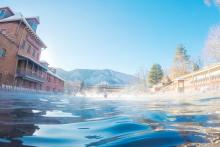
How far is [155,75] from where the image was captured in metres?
50.2

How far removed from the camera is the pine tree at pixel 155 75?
164 ft

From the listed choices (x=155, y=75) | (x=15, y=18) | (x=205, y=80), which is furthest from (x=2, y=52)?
(x=155, y=75)

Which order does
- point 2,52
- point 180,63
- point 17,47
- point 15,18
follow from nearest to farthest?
point 2,52 → point 17,47 → point 15,18 → point 180,63

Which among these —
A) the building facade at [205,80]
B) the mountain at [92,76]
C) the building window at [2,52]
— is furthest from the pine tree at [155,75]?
the mountain at [92,76]

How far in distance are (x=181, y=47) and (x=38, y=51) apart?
37252mm

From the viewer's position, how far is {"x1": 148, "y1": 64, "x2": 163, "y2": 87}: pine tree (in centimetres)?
5012

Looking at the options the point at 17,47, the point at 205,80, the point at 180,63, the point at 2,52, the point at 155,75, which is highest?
the point at 180,63

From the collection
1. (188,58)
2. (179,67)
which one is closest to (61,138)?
(179,67)

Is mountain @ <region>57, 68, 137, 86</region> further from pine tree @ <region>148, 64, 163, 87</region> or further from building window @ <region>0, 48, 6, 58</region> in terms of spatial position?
building window @ <region>0, 48, 6, 58</region>

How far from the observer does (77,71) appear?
571 ft

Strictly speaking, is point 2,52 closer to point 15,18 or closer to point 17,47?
point 17,47

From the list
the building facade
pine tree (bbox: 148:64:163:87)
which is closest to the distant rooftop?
the building facade

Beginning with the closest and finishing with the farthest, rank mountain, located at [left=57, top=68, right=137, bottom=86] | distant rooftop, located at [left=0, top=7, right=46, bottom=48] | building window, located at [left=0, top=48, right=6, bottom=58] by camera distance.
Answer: building window, located at [left=0, top=48, right=6, bottom=58], distant rooftop, located at [left=0, top=7, right=46, bottom=48], mountain, located at [left=57, top=68, right=137, bottom=86]

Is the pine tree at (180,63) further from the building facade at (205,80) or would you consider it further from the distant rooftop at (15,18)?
the distant rooftop at (15,18)
